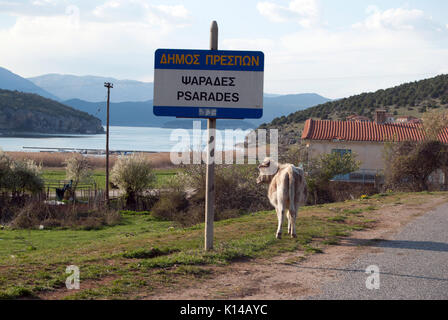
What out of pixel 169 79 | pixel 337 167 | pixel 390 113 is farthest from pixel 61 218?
pixel 390 113

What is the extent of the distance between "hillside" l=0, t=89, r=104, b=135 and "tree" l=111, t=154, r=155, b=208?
13279cm

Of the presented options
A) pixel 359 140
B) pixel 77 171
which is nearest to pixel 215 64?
pixel 359 140

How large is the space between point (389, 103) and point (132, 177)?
57.8 metres

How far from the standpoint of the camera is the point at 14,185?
127 feet

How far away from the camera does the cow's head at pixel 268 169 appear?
41.9 feet

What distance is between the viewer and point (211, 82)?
31.7 feet

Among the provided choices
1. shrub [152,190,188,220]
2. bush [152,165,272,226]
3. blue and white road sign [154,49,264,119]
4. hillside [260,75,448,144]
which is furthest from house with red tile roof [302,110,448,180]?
blue and white road sign [154,49,264,119]

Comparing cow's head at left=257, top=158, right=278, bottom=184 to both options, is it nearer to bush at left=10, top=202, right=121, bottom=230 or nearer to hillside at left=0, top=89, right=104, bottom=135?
bush at left=10, top=202, right=121, bottom=230

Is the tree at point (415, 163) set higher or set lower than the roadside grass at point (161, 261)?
higher

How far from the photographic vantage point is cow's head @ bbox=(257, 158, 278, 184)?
12773 mm

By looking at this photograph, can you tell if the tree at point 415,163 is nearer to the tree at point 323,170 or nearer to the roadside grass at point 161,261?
the tree at point 323,170

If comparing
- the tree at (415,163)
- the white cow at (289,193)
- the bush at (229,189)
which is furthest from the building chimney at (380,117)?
the white cow at (289,193)

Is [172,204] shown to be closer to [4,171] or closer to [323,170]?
[323,170]

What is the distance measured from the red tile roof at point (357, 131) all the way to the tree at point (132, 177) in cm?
1445
